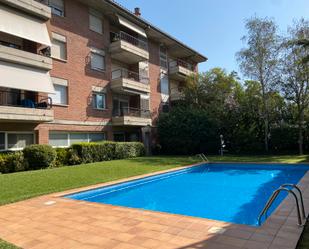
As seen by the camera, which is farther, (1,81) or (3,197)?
(1,81)

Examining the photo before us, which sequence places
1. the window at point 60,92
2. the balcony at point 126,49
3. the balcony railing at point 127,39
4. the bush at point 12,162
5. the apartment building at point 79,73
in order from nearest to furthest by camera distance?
the bush at point 12,162 → the apartment building at point 79,73 → the window at point 60,92 → the balcony at point 126,49 → the balcony railing at point 127,39

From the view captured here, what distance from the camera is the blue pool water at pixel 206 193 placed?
973cm

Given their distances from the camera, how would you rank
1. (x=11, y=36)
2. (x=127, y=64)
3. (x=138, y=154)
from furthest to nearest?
(x=127, y=64)
(x=138, y=154)
(x=11, y=36)

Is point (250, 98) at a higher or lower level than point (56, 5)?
lower

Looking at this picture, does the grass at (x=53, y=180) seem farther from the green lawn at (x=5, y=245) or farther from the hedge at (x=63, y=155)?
the green lawn at (x=5, y=245)

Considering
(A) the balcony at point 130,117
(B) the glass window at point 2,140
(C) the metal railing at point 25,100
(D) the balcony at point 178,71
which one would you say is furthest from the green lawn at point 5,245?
(D) the balcony at point 178,71

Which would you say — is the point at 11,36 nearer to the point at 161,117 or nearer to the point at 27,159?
the point at 27,159

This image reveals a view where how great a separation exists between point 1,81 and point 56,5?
28.8 feet

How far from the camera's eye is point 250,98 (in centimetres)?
2894

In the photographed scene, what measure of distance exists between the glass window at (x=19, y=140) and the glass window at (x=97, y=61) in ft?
28.4

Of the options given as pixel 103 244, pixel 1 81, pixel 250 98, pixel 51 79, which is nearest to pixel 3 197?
pixel 103 244

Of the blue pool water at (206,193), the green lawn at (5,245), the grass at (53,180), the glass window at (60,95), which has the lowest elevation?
the blue pool water at (206,193)

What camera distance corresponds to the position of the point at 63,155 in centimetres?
1925

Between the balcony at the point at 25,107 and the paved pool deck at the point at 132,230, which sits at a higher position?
the balcony at the point at 25,107
